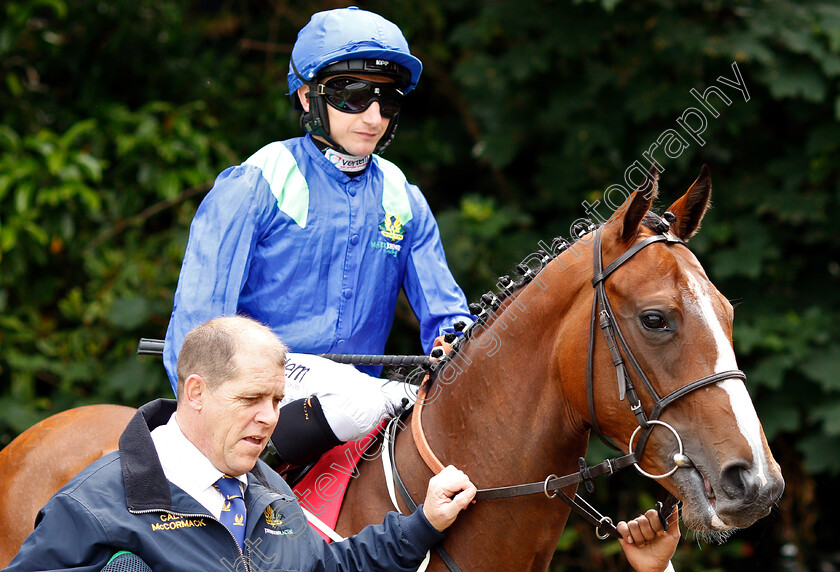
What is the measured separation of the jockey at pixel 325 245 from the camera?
2.62m

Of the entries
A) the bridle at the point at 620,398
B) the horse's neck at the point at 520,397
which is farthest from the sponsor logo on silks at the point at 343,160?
the bridle at the point at 620,398

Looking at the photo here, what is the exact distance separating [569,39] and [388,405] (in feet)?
12.2

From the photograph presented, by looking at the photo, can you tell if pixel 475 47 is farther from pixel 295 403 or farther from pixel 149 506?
pixel 149 506

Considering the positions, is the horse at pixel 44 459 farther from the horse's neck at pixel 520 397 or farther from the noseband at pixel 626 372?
the noseband at pixel 626 372

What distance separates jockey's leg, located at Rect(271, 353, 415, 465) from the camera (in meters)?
2.60

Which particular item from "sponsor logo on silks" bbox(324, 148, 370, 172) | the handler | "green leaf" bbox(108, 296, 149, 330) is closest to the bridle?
the handler

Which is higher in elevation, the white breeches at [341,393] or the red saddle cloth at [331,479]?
the white breeches at [341,393]

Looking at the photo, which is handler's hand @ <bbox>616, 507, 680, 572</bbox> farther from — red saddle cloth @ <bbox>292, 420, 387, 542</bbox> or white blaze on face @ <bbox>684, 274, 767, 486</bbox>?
red saddle cloth @ <bbox>292, 420, 387, 542</bbox>

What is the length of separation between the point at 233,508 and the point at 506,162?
4375 mm

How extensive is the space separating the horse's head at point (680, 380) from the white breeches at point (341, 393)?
0.77 m

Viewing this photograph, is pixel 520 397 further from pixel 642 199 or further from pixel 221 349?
pixel 221 349

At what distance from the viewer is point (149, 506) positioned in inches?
71.1

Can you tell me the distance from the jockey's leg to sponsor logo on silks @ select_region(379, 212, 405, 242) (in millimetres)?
553

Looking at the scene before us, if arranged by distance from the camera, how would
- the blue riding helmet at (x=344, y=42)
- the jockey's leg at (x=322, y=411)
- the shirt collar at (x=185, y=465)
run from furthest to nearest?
the blue riding helmet at (x=344, y=42) < the jockey's leg at (x=322, y=411) < the shirt collar at (x=185, y=465)
